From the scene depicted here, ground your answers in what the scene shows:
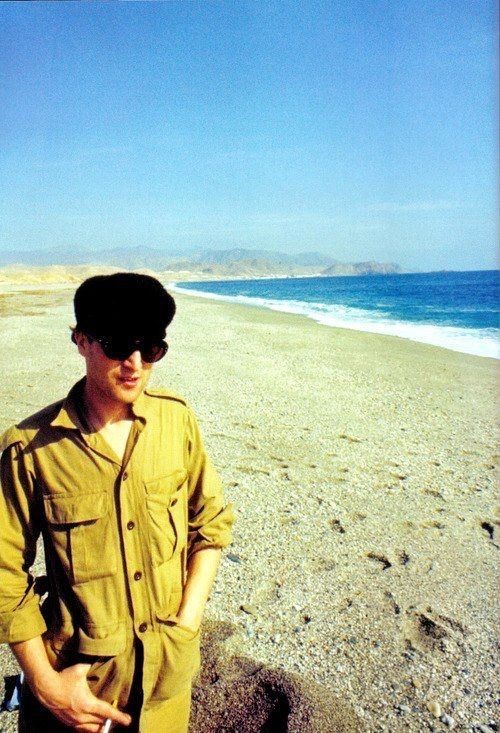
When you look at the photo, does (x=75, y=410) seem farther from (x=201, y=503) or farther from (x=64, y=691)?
(x=64, y=691)

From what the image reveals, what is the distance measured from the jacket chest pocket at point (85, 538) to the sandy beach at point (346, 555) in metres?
1.61

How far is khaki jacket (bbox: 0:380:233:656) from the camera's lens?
60.2 inches

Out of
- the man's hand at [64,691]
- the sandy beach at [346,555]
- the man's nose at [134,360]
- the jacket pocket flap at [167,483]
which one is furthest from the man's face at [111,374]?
the sandy beach at [346,555]

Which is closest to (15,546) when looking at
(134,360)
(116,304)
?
(134,360)

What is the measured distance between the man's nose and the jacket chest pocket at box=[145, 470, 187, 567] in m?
0.39

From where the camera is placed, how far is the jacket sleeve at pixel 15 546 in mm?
1503

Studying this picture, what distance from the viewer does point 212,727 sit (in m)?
2.59

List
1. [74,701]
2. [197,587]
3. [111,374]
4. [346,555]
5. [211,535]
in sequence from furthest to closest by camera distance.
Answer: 1. [346,555]
2. [211,535]
3. [197,587]
4. [111,374]
5. [74,701]

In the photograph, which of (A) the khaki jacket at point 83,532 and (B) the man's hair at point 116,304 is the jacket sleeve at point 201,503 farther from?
(B) the man's hair at point 116,304

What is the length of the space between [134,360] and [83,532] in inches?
22.6

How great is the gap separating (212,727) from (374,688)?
0.98 metres

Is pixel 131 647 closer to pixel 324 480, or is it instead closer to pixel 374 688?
pixel 374 688

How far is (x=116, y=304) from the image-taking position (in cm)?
157

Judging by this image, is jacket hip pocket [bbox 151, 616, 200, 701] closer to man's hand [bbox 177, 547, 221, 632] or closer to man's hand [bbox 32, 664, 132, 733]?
man's hand [bbox 177, 547, 221, 632]
